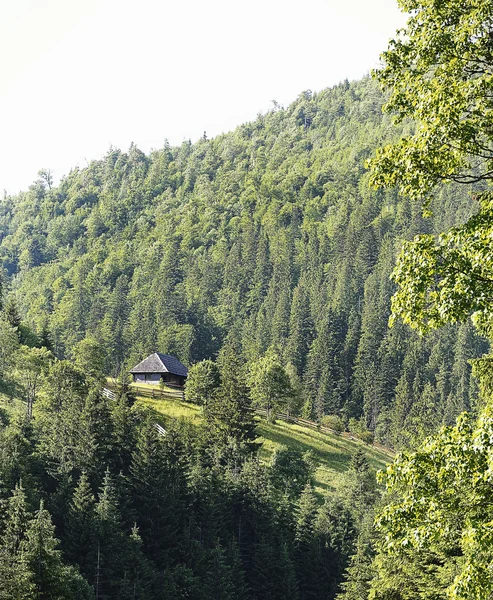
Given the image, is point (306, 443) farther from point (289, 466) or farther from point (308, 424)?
point (289, 466)

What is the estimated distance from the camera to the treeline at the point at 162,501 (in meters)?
50.8

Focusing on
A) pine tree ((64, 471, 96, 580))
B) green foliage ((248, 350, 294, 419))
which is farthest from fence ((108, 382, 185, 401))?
pine tree ((64, 471, 96, 580))

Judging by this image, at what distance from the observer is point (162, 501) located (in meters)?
59.5

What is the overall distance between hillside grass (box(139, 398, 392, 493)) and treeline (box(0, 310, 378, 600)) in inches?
234

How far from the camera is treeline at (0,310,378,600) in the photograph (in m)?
50.8

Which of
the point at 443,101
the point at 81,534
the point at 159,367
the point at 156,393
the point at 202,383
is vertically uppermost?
the point at 443,101

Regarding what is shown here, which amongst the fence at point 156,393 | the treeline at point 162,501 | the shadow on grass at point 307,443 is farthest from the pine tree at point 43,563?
the fence at point 156,393

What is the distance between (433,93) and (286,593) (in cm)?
5685

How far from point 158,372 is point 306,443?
26.0 m

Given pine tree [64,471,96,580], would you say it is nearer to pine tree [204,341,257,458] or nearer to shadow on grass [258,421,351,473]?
pine tree [204,341,257,458]

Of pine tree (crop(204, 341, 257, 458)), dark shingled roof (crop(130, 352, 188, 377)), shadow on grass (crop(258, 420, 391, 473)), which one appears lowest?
shadow on grass (crop(258, 420, 391, 473))

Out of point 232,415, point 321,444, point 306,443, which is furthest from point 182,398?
point 321,444

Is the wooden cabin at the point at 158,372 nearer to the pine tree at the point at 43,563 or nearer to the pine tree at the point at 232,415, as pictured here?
the pine tree at the point at 232,415

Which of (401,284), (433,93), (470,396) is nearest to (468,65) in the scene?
(433,93)
